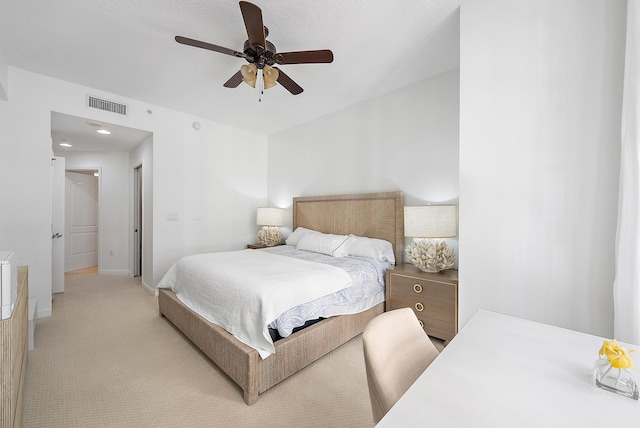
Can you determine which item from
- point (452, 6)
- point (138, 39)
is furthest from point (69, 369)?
point (452, 6)

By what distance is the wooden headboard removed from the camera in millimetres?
3076

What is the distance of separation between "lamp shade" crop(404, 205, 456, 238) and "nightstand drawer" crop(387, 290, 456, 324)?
1.95 ft

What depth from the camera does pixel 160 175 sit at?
3.72 meters

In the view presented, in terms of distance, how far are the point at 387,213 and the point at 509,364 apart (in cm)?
242

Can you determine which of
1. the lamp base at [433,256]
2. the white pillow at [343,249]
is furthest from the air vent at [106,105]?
the lamp base at [433,256]

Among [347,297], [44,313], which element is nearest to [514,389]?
[347,297]

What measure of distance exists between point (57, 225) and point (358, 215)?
451cm

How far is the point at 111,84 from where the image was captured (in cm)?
303

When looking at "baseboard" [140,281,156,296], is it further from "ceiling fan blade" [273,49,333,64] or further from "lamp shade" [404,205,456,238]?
"lamp shade" [404,205,456,238]

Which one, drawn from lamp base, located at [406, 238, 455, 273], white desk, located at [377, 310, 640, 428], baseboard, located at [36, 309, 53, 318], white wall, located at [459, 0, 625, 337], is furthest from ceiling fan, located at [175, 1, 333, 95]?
baseboard, located at [36, 309, 53, 318]

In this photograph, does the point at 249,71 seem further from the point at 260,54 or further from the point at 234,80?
the point at 234,80

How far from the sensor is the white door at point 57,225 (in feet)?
12.4

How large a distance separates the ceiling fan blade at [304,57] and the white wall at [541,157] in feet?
3.15

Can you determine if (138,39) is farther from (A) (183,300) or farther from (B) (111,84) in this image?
(A) (183,300)
